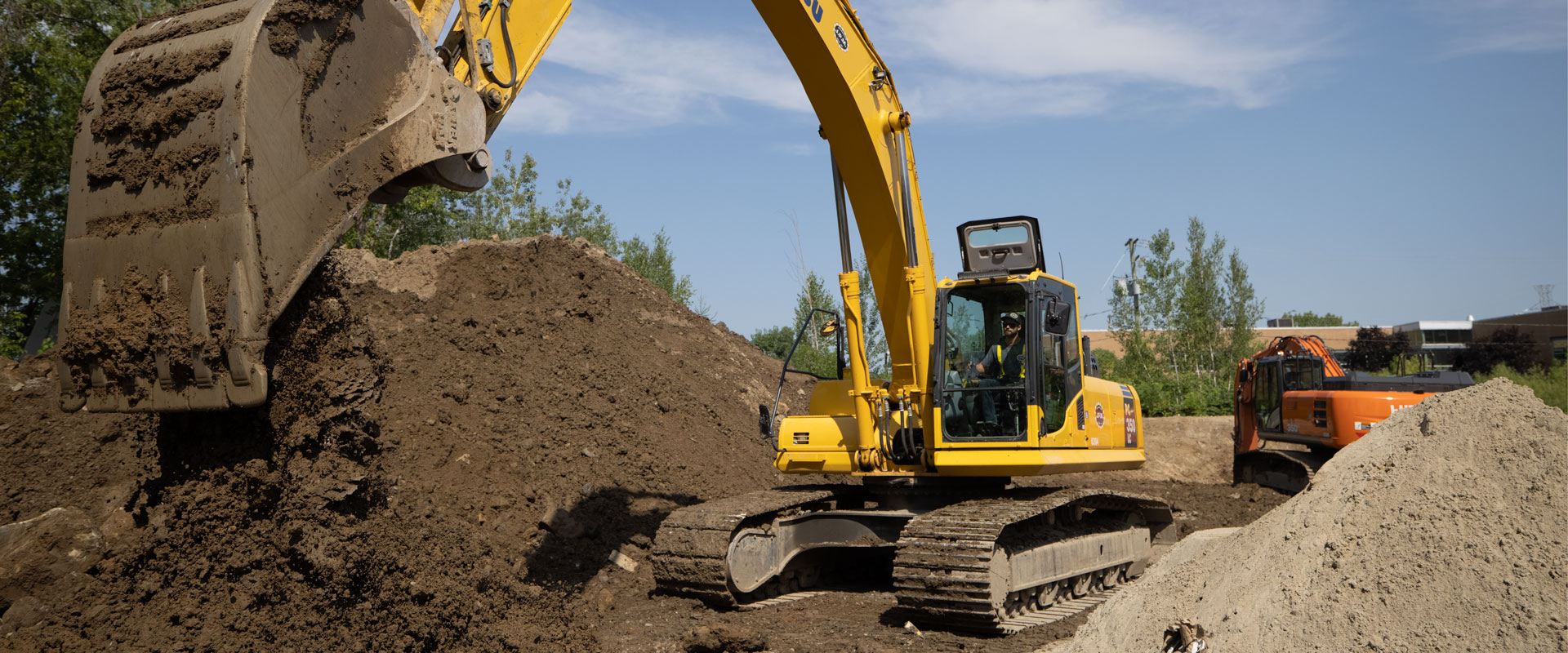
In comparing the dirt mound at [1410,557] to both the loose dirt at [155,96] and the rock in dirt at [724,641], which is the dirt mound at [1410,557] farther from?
the loose dirt at [155,96]

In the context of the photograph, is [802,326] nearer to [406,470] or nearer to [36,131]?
[406,470]

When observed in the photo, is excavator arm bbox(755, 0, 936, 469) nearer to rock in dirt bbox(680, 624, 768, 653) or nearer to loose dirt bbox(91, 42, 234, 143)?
rock in dirt bbox(680, 624, 768, 653)

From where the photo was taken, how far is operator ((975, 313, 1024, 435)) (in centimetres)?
719

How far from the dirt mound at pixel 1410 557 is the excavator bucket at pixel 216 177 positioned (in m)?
4.16

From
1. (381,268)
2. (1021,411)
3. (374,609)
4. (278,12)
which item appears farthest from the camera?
(381,268)

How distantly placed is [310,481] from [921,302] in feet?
14.0

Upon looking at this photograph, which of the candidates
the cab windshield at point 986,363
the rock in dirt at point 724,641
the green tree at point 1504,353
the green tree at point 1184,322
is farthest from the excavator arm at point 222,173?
the green tree at point 1504,353

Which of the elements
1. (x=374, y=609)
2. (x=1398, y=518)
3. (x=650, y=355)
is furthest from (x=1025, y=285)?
(x=650, y=355)

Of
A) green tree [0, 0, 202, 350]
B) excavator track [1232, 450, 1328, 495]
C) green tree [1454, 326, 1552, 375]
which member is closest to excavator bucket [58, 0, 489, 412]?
excavator track [1232, 450, 1328, 495]

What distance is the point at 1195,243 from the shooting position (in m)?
28.2

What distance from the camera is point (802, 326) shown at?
730 cm

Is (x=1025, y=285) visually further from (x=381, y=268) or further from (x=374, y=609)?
(x=381, y=268)

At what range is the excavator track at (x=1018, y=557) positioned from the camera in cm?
638

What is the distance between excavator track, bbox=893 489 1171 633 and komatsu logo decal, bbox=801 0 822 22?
11.4 feet
